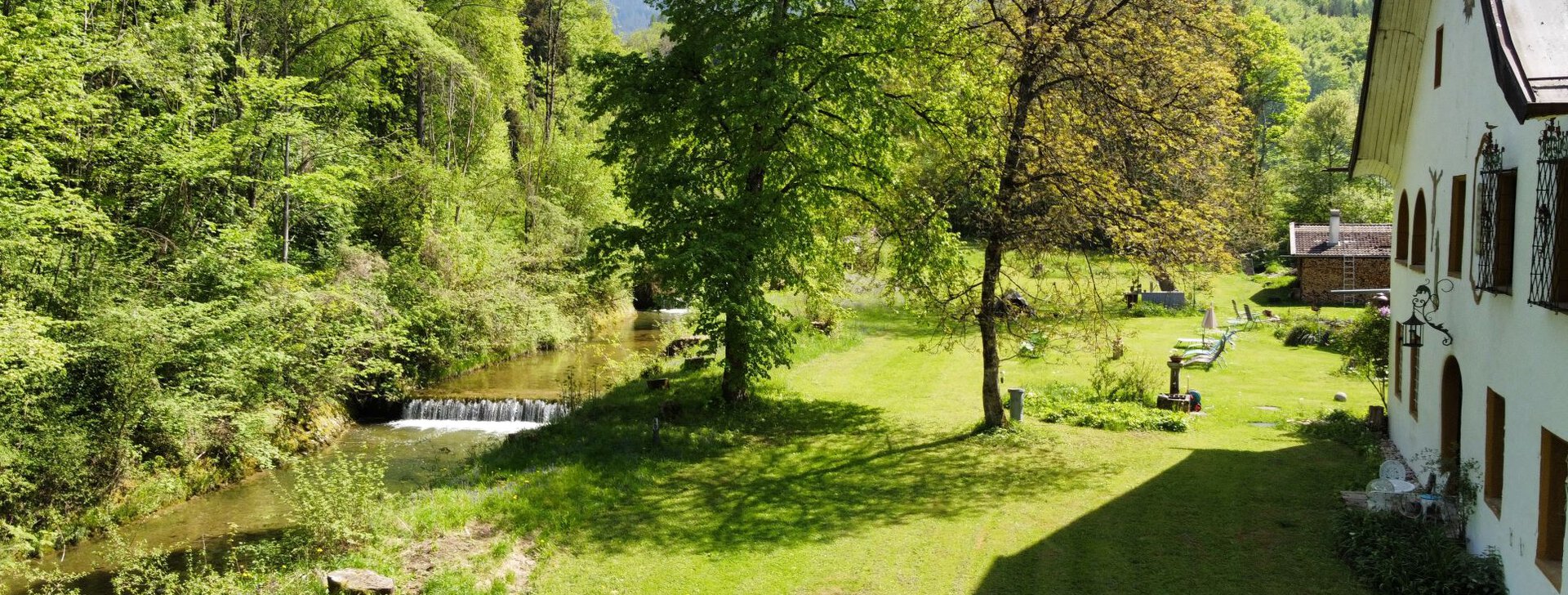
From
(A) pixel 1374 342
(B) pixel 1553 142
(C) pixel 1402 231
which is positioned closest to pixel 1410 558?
(B) pixel 1553 142

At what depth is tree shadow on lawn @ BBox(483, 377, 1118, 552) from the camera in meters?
12.8

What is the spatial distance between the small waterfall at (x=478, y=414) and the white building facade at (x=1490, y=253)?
1677cm

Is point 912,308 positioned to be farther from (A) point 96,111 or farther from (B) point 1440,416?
(A) point 96,111

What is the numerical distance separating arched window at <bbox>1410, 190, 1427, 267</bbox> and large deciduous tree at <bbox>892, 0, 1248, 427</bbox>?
265cm

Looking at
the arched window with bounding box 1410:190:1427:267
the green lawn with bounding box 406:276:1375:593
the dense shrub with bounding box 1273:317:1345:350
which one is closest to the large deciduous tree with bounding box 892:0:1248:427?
the arched window with bounding box 1410:190:1427:267

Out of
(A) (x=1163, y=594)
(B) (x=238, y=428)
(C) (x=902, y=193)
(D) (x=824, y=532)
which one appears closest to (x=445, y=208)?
(B) (x=238, y=428)

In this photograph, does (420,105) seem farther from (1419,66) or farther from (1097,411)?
(1419,66)

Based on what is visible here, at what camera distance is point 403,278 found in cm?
2466

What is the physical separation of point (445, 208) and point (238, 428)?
11953mm

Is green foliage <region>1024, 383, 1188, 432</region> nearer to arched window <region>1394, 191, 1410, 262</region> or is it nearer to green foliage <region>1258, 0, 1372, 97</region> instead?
arched window <region>1394, 191, 1410, 262</region>

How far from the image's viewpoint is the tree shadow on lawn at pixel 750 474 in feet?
41.9

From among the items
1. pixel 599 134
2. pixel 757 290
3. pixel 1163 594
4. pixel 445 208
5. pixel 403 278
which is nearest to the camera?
pixel 1163 594

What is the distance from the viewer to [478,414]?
896 inches

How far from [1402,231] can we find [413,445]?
19483 millimetres
